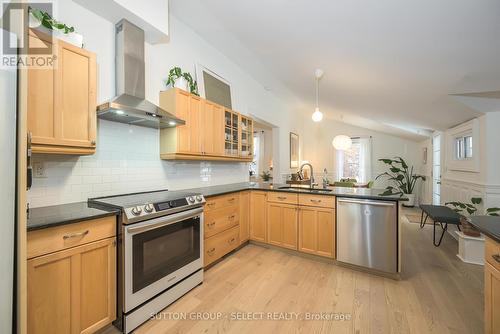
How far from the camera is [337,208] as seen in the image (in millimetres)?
2568

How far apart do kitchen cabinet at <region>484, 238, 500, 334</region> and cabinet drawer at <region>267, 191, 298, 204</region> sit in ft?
5.93

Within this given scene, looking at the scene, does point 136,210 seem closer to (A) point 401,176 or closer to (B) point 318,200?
Answer: (B) point 318,200

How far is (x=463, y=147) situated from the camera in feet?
12.6

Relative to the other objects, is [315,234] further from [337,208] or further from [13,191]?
[13,191]

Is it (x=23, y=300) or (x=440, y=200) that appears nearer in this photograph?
(x=23, y=300)

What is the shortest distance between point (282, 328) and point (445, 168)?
4789mm

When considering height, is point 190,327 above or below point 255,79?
below

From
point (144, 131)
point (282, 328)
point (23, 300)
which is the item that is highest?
point (144, 131)

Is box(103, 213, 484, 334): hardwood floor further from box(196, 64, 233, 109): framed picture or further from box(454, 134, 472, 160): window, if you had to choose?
box(196, 64, 233, 109): framed picture

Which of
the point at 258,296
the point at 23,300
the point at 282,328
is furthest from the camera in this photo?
the point at 258,296

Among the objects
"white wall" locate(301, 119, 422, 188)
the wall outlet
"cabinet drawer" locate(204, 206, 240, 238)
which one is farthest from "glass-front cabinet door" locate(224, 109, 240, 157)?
"white wall" locate(301, 119, 422, 188)

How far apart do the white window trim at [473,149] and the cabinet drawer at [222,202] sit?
359cm

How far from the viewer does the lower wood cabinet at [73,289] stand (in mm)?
1227

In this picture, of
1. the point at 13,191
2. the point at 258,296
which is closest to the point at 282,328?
the point at 258,296
